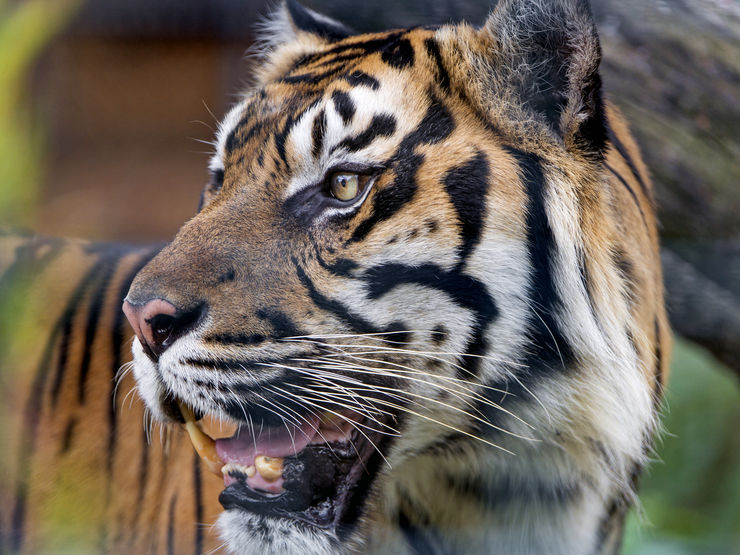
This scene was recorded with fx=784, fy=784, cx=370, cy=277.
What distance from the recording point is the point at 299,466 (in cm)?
99

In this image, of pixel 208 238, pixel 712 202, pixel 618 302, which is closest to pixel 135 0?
pixel 208 238

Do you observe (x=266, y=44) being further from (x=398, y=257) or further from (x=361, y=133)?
(x=398, y=257)

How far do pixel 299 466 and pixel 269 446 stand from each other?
0.16 ft

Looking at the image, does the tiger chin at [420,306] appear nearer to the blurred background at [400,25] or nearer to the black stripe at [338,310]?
the black stripe at [338,310]

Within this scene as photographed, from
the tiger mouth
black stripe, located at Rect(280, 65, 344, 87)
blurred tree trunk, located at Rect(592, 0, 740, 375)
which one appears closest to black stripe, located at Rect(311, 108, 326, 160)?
black stripe, located at Rect(280, 65, 344, 87)

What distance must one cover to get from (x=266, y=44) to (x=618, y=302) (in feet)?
2.79

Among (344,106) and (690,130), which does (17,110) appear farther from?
(690,130)

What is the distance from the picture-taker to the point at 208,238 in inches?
39.0

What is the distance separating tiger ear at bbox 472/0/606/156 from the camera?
979 mm

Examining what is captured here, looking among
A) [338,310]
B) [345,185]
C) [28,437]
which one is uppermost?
[345,185]

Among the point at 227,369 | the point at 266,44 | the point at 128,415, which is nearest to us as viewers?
the point at 227,369

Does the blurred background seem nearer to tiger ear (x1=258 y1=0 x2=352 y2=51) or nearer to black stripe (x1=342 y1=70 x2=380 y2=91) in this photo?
tiger ear (x1=258 y1=0 x2=352 y2=51)

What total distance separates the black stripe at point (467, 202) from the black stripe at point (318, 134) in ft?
0.54

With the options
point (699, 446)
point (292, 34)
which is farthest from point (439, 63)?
point (699, 446)
